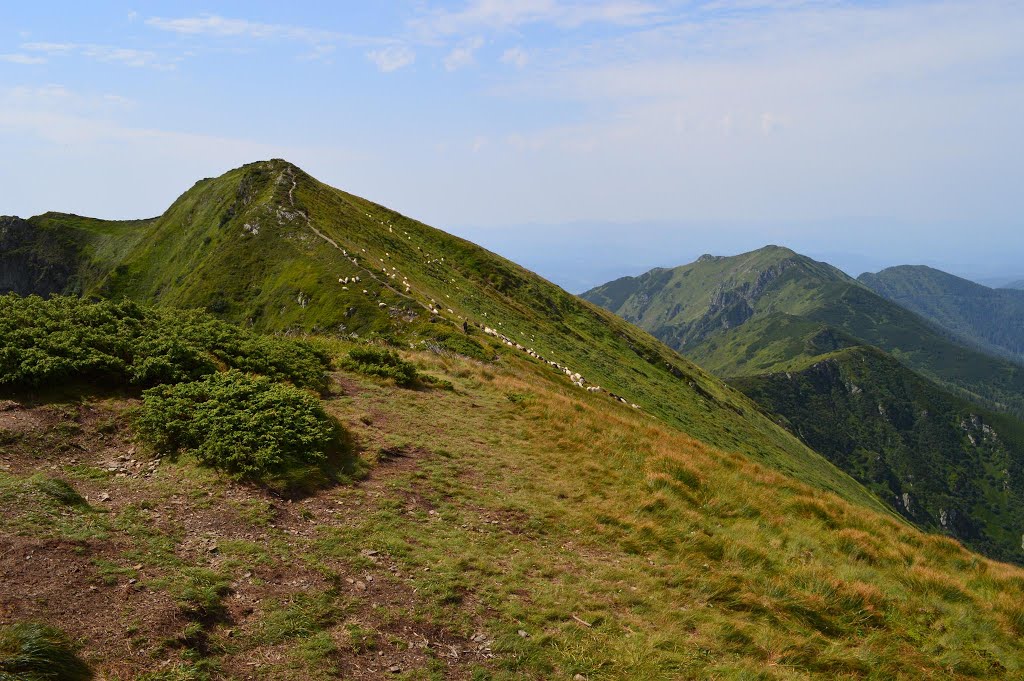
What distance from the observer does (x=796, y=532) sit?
53.5 feet

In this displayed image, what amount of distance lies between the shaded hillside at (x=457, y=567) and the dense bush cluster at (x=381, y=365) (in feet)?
13.4

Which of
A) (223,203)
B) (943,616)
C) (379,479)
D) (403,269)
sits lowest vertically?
(943,616)

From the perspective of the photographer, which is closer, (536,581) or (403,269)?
(536,581)

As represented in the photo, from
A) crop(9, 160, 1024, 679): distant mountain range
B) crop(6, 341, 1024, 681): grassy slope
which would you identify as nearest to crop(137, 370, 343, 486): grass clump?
crop(9, 160, 1024, 679): distant mountain range

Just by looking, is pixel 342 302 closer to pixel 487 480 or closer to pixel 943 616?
pixel 487 480

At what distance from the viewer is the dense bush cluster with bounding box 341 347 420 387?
23109 mm

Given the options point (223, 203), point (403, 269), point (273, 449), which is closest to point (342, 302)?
point (403, 269)

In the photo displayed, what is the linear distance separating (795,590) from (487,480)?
7920 millimetres

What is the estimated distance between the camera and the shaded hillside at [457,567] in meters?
9.10

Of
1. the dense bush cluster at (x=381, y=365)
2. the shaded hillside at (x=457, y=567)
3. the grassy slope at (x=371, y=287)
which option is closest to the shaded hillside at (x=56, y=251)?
the grassy slope at (x=371, y=287)

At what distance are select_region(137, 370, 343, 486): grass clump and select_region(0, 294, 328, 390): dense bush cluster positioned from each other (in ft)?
4.55

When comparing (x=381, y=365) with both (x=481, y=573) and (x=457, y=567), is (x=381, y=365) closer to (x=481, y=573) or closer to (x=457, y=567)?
(x=457, y=567)

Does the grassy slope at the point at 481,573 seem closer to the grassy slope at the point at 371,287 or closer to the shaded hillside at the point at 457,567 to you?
the shaded hillside at the point at 457,567

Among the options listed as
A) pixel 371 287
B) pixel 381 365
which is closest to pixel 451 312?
pixel 371 287
